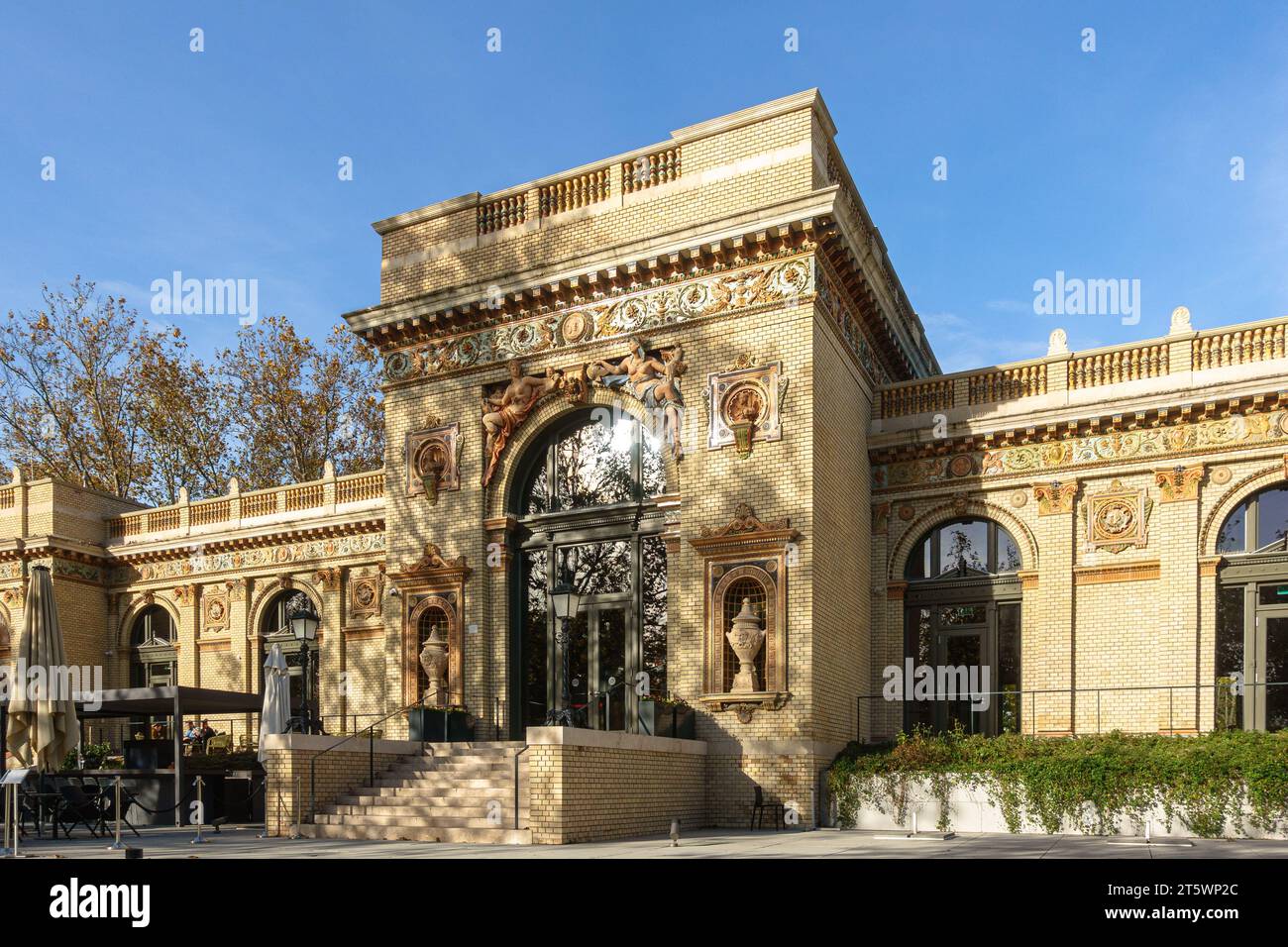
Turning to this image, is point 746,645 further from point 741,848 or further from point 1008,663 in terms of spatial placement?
point 1008,663

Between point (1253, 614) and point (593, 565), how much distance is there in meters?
11.0

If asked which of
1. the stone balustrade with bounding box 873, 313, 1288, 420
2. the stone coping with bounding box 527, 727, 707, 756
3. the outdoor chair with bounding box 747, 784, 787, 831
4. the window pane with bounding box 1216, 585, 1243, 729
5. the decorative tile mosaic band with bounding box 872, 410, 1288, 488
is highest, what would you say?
the stone balustrade with bounding box 873, 313, 1288, 420

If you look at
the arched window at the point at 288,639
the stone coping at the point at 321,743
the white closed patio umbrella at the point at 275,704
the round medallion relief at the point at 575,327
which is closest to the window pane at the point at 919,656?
the round medallion relief at the point at 575,327

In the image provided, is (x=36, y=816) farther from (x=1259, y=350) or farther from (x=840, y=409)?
(x=1259, y=350)

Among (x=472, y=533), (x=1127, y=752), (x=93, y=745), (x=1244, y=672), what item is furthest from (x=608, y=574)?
(x=93, y=745)

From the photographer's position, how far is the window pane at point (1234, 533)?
19516mm

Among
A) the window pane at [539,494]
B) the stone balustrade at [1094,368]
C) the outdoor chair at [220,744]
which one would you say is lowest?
the outdoor chair at [220,744]

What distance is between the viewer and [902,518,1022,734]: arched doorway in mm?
20859

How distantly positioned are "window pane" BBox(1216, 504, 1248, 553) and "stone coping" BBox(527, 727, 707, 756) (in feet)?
30.4

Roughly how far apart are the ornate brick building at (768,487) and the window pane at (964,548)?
0.04 meters

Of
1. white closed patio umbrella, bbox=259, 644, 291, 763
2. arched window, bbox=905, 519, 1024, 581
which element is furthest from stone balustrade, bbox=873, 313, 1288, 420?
white closed patio umbrella, bbox=259, 644, 291, 763

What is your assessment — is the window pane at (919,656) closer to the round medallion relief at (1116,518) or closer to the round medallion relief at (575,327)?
the round medallion relief at (1116,518)

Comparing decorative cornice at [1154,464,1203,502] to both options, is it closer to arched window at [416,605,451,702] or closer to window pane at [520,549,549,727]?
window pane at [520,549,549,727]

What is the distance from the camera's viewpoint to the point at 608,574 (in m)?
21.0
